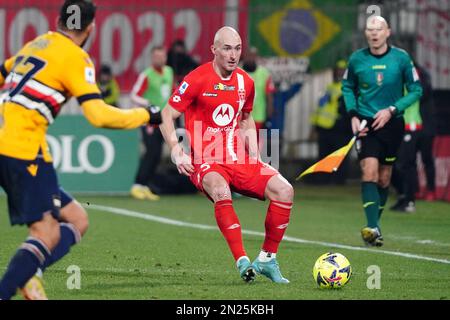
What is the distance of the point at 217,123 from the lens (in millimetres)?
10555

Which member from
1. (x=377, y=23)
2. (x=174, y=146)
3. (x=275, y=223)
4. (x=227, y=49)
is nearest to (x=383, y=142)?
(x=377, y=23)

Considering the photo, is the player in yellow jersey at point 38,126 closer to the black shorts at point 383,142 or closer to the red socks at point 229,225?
the red socks at point 229,225

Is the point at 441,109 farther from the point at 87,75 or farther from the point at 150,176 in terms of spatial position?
the point at 87,75

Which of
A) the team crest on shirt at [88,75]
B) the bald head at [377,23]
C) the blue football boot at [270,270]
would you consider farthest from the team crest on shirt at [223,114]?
the bald head at [377,23]

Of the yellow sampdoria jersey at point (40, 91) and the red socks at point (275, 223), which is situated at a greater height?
the yellow sampdoria jersey at point (40, 91)

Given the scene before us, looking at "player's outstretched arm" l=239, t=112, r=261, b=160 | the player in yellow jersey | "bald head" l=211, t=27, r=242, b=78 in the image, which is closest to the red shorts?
"player's outstretched arm" l=239, t=112, r=261, b=160

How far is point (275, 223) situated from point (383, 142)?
3696 millimetres

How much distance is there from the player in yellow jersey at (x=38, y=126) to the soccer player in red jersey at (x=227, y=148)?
214 centimetres

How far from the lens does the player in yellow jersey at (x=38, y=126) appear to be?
798 cm

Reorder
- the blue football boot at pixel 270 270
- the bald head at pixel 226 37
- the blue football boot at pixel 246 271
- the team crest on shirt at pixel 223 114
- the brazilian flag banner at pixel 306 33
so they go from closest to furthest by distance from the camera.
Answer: the blue football boot at pixel 246 271
the blue football boot at pixel 270 270
the bald head at pixel 226 37
the team crest on shirt at pixel 223 114
the brazilian flag banner at pixel 306 33

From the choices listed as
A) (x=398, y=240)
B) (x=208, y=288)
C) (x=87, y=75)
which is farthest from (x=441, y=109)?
(x=87, y=75)

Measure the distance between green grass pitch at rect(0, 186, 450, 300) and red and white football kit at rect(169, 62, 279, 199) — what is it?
862mm

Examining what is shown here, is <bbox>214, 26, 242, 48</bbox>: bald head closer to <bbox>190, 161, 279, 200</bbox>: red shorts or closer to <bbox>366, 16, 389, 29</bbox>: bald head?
→ <bbox>190, 161, 279, 200</bbox>: red shorts
